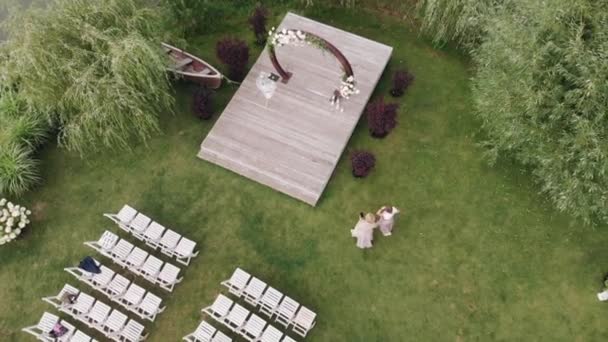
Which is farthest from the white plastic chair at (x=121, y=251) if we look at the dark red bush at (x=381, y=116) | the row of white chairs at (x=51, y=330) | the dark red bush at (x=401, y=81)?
the dark red bush at (x=401, y=81)

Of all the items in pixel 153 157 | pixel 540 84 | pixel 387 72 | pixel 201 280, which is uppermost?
pixel 540 84

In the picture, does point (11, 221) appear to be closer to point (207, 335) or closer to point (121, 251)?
point (121, 251)

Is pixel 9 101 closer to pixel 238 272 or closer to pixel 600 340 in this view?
pixel 238 272

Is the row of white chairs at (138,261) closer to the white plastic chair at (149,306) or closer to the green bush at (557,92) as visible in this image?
the white plastic chair at (149,306)

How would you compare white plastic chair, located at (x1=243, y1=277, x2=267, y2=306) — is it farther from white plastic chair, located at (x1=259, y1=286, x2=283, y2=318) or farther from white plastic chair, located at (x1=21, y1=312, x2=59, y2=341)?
white plastic chair, located at (x1=21, y1=312, x2=59, y2=341)

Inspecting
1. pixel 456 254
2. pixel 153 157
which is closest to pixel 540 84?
pixel 456 254

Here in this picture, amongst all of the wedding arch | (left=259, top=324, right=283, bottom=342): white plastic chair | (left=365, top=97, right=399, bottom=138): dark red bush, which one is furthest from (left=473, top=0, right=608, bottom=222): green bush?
(left=259, top=324, right=283, bottom=342): white plastic chair

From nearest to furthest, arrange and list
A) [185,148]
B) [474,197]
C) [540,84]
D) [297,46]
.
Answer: [540,84] < [474,197] < [185,148] < [297,46]
